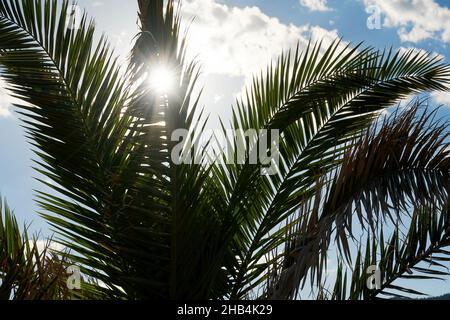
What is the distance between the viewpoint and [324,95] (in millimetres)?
4832

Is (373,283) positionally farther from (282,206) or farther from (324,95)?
(324,95)

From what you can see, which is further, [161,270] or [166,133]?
[161,270]

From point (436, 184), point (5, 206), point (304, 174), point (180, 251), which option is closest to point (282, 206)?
point (304, 174)

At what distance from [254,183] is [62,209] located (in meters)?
1.39
